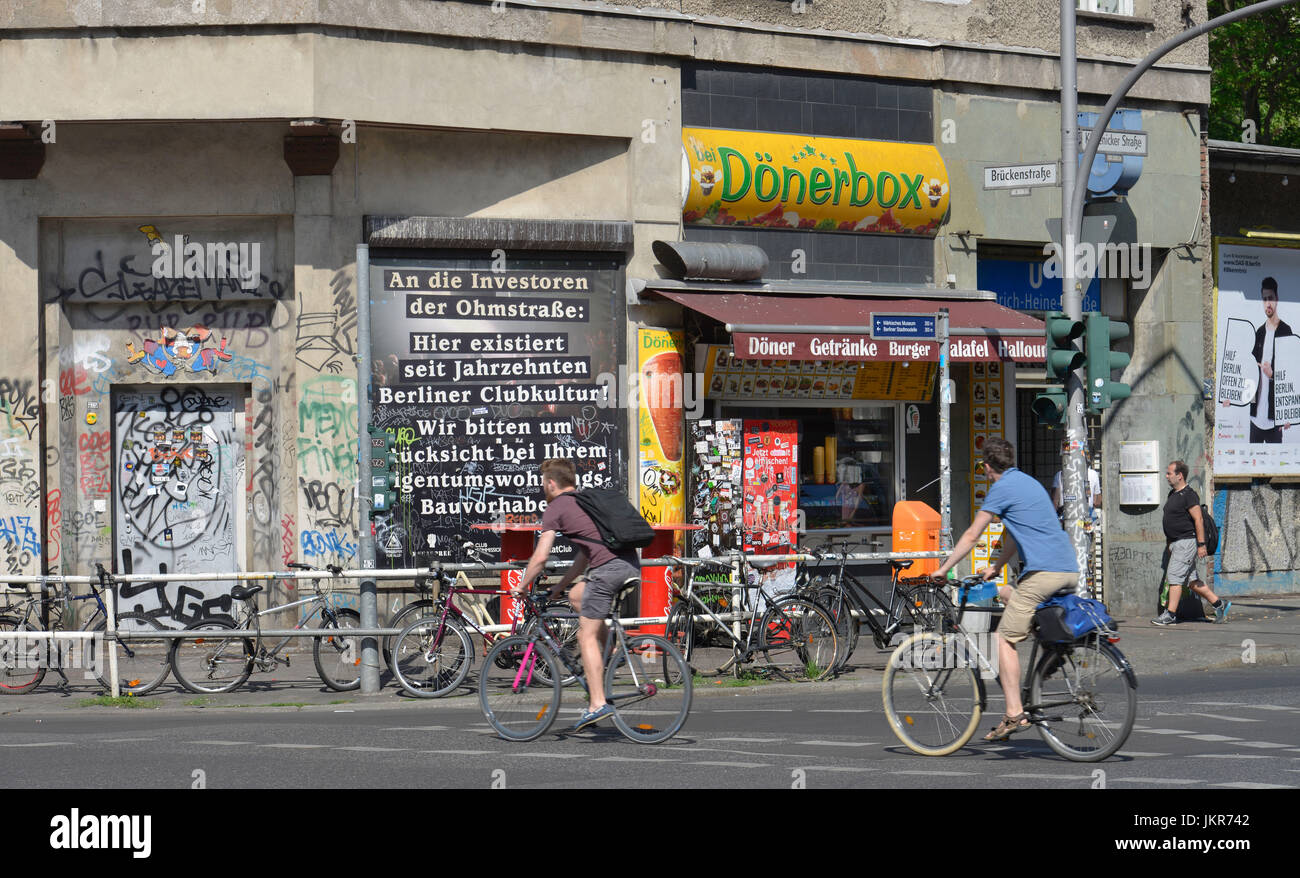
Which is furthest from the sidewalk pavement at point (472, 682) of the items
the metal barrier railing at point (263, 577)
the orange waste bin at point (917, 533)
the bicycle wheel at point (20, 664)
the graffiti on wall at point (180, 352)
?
the graffiti on wall at point (180, 352)

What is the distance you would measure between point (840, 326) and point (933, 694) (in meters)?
7.83

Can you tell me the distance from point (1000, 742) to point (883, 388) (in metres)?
8.93

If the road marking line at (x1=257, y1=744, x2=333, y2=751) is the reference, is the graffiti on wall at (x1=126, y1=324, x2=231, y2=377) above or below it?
above

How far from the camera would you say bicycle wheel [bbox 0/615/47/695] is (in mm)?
13023

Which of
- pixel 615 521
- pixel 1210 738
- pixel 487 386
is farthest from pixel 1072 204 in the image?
pixel 615 521

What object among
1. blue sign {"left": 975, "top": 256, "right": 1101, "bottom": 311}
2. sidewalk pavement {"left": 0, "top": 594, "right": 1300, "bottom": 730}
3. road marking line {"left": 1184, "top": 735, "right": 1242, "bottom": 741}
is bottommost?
sidewalk pavement {"left": 0, "top": 594, "right": 1300, "bottom": 730}

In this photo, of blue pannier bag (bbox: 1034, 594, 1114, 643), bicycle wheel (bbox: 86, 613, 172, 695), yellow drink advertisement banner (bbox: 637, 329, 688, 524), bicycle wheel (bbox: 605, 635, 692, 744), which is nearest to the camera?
blue pannier bag (bbox: 1034, 594, 1114, 643)

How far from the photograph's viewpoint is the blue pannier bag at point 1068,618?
8602 millimetres

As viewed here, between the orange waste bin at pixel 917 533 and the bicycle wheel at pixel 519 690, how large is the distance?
609 cm

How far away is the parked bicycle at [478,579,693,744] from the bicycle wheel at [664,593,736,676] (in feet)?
9.72

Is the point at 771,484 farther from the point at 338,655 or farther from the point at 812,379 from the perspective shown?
the point at 338,655

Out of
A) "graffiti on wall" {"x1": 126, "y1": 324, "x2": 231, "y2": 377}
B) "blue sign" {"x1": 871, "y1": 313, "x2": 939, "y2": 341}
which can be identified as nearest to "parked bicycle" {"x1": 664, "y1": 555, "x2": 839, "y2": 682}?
"blue sign" {"x1": 871, "y1": 313, "x2": 939, "y2": 341}

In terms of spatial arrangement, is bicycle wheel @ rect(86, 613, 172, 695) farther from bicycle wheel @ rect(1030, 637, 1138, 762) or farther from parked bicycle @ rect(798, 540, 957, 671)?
bicycle wheel @ rect(1030, 637, 1138, 762)

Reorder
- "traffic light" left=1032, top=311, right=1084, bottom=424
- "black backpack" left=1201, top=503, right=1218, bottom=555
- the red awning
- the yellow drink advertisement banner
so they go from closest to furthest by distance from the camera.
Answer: "traffic light" left=1032, top=311, right=1084, bottom=424 < the red awning < the yellow drink advertisement banner < "black backpack" left=1201, top=503, right=1218, bottom=555
